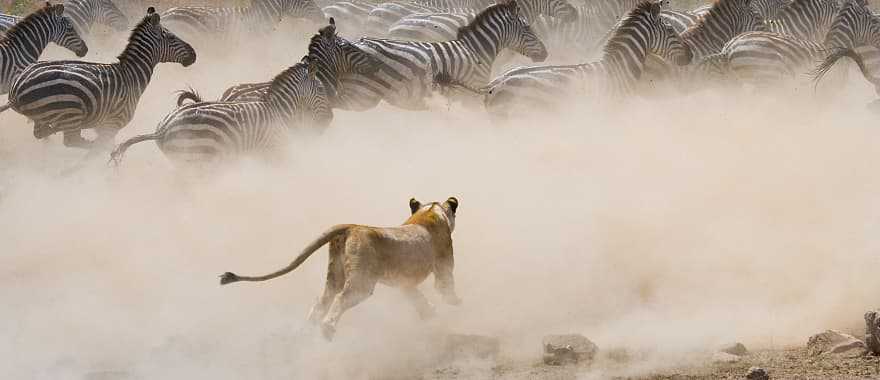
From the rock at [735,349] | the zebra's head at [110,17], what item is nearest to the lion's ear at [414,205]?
the rock at [735,349]

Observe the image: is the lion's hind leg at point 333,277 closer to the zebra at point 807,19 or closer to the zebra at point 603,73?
the zebra at point 603,73

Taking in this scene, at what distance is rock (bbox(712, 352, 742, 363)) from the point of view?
10.8m

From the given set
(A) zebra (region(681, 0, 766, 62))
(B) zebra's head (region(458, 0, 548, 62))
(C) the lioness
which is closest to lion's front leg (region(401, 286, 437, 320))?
(C) the lioness

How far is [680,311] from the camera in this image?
41.4 feet

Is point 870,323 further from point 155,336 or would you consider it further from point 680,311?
point 155,336

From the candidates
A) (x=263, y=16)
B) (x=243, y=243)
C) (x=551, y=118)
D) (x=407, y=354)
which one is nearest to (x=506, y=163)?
(x=551, y=118)

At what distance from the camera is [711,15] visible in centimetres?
2252

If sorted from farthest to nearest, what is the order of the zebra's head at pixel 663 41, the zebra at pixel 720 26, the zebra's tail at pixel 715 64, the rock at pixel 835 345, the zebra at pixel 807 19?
the zebra at pixel 807 19 < the zebra at pixel 720 26 < the zebra's tail at pixel 715 64 < the zebra's head at pixel 663 41 < the rock at pixel 835 345

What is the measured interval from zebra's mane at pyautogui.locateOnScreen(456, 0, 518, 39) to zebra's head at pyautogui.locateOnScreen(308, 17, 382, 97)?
2118 millimetres

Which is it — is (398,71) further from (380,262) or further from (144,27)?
(380,262)

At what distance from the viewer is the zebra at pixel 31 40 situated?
806 inches

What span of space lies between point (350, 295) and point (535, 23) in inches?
649

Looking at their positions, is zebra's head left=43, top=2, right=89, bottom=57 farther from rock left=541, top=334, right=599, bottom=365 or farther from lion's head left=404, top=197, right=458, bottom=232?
rock left=541, top=334, right=599, bottom=365

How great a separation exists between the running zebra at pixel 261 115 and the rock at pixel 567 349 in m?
5.99
